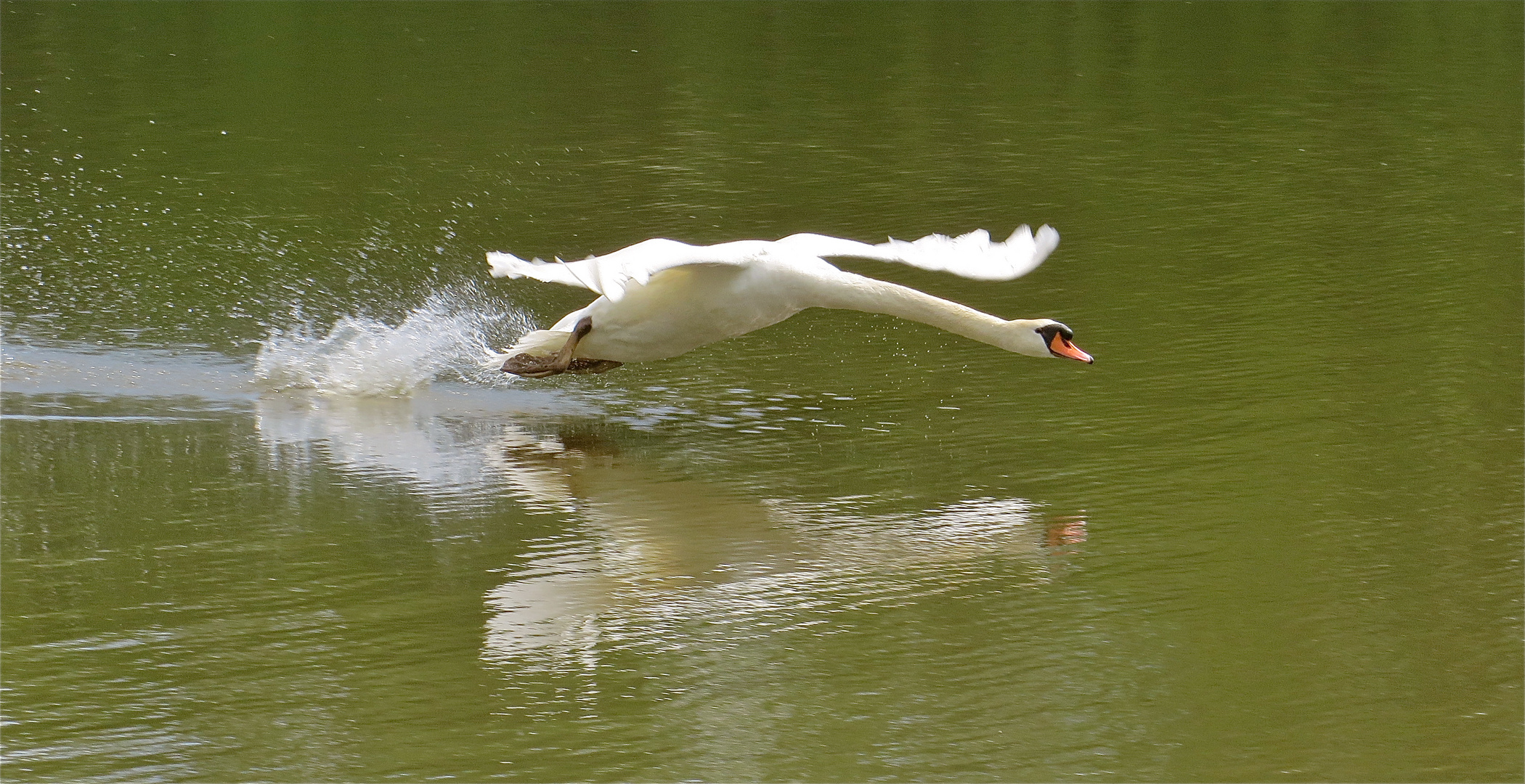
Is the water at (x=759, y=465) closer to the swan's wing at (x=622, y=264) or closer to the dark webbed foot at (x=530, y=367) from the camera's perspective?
the dark webbed foot at (x=530, y=367)

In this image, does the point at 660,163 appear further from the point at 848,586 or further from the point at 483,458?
the point at 848,586

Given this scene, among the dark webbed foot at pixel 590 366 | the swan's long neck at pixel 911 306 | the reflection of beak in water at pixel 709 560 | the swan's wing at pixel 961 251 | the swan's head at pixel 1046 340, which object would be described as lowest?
the reflection of beak in water at pixel 709 560

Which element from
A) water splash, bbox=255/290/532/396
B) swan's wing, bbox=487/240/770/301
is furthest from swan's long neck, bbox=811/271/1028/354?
water splash, bbox=255/290/532/396

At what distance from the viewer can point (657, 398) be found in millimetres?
8359

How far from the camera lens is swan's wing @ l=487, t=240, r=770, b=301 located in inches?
257

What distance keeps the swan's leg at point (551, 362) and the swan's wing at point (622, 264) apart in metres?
0.28

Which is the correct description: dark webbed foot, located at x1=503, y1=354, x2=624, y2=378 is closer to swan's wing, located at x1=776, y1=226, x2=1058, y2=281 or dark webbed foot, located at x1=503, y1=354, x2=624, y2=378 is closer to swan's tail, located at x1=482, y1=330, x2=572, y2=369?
swan's tail, located at x1=482, y1=330, x2=572, y2=369

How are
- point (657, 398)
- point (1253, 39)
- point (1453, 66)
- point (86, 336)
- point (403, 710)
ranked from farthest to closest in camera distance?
point (1253, 39) → point (1453, 66) → point (86, 336) → point (657, 398) → point (403, 710)

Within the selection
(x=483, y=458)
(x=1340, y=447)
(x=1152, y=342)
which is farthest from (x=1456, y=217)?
(x=483, y=458)

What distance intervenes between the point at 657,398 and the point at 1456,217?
19.7 feet

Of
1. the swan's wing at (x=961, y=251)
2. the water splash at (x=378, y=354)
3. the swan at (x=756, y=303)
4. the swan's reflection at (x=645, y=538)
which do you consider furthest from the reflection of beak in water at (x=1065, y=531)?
the water splash at (x=378, y=354)

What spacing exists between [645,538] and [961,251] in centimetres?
216

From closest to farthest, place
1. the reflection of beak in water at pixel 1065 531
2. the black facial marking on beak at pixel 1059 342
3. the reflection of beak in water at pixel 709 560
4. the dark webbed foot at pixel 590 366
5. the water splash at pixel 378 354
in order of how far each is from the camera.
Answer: the reflection of beak in water at pixel 709 560 < the reflection of beak in water at pixel 1065 531 < the black facial marking on beak at pixel 1059 342 < the dark webbed foot at pixel 590 366 < the water splash at pixel 378 354

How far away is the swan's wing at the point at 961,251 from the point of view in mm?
7742
